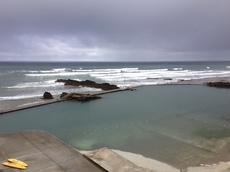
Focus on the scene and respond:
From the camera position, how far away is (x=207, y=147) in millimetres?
11258

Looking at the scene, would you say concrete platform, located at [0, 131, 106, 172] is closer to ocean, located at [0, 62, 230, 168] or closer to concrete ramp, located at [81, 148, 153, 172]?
concrete ramp, located at [81, 148, 153, 172]

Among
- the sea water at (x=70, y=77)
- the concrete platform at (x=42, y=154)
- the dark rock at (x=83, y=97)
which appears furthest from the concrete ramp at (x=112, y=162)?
the sea water at (x=70, y=77)

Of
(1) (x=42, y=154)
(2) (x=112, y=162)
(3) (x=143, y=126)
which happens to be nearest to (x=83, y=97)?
(3) (x=143, y=126)

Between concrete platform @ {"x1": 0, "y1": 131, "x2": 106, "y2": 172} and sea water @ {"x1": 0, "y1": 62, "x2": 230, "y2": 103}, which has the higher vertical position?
sea water @ {"x1": 0, "y1": 62, "x2": 230, "y2": 103}

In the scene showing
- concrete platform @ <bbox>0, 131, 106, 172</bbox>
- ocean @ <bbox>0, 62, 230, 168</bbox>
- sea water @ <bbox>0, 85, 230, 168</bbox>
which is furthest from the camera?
sea water @ <bbox>0, 85, 230, 168</bbox>

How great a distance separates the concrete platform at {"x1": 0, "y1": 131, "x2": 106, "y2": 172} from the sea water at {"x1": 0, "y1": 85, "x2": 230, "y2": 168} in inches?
67.4

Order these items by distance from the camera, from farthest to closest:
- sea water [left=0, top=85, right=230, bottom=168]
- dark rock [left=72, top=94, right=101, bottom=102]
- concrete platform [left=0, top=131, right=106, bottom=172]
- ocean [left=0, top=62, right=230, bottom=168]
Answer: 1. dark rock [left=72, top=94, right=101, bottom=102]
2. sea water [left=0, top=85, right=230, bottom=168]
3. ocean [left=0, top=62, right=230, bottom=168]
4. concrete platform [left=0, top=131, right=106, bottom=172]

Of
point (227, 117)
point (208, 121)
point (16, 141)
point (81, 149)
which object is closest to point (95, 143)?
point (81, 149)

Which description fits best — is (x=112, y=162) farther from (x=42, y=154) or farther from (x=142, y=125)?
(x=142, y=125)

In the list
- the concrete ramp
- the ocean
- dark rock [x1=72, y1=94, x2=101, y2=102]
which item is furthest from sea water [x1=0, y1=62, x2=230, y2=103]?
the concrete ramp

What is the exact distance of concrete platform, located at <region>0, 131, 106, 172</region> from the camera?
8177mm

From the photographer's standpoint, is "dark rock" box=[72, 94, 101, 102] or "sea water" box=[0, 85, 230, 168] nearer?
"sea water" box=[0, 85, 230, 168]

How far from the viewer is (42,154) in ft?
30.1

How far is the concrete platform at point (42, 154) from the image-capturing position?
8.18 meters
